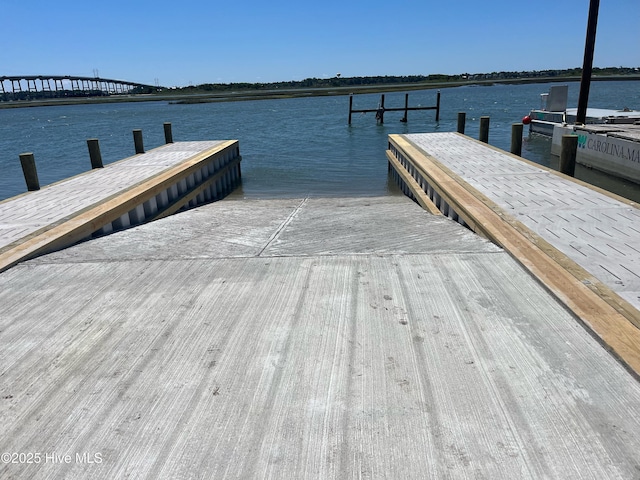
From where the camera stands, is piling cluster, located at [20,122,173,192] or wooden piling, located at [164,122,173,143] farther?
wooden piling, located at [164,122,173,143]

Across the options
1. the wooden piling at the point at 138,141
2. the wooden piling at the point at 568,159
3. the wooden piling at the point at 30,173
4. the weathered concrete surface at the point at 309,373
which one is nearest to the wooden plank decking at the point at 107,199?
the wooden piling at the point at 30,173

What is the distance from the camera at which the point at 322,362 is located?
9.50 feet

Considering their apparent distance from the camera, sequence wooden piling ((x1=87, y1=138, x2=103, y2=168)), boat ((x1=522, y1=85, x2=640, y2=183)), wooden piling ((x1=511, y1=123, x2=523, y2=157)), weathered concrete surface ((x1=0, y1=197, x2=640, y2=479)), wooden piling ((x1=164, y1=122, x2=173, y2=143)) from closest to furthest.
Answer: weathered concrete surface ((x1=0, y1=197, x2=640, y2=479))
wooden piling ((x1=87, y1=138, x2=103, y2=168))
wooden piling ((x1=511, y1=123, x2=523, y2=157))
boat ((x1=522, y1=85, x2=640, y2=183))
wooden piling ((x1=164, y1=122, x2=173, y2=143))

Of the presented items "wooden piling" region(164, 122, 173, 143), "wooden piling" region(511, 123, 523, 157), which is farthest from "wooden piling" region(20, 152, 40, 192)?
"wooden piling" region(511, 123, 523, 157)

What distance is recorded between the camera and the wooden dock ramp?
3.32m

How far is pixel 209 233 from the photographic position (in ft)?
19.5

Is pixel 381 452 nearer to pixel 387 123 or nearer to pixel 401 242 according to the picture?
pixel 401 242

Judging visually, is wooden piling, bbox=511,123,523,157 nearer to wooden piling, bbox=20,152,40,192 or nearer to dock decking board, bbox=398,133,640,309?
dock decking board, bbox=398,133,640,309

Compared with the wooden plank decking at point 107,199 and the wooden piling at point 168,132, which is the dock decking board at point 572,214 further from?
the wooden piling at point 168,132

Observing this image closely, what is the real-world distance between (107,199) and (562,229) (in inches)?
250

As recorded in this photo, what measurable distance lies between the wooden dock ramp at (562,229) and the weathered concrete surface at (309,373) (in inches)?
7.4

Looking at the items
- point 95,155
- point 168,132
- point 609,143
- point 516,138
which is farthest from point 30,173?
point 609,143

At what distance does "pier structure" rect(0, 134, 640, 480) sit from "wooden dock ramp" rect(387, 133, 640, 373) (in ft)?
0.13

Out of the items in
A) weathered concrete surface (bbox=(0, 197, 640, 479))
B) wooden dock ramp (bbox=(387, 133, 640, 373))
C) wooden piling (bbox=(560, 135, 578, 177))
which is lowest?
weathered concrete surface (bbox=(0, 197, 640, 479))
